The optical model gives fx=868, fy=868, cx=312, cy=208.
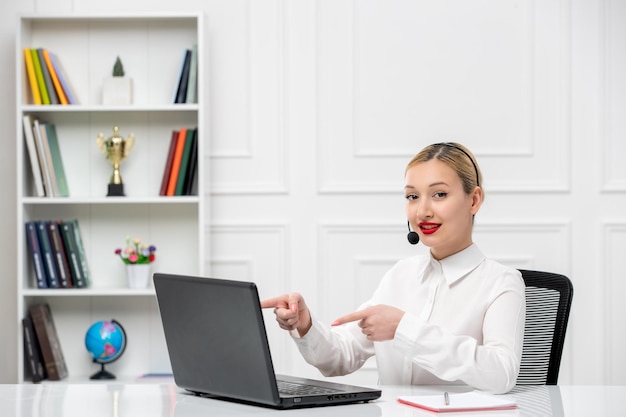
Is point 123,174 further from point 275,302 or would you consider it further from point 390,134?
point 275,302

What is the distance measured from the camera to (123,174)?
368 centimetres

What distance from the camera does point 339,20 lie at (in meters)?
3.64

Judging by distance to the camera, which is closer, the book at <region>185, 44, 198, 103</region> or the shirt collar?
the shirt collar

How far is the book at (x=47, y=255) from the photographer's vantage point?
3.52 m

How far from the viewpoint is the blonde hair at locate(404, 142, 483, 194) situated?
188cm

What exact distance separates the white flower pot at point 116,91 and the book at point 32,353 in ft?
3.11

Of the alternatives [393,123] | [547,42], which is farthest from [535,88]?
[393,123]

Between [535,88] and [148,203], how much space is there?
1700 millimetres

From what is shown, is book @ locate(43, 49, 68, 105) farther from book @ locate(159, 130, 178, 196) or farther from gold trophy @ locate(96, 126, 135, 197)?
book @ locate(159, 130, 178, 196)

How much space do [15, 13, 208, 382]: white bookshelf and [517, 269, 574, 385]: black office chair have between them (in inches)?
76.1

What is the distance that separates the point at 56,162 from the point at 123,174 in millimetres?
276

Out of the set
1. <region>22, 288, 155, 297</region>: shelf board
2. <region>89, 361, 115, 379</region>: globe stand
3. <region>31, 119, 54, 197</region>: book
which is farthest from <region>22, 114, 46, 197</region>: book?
<region>89, 361, 115, 379</region>: globe stand

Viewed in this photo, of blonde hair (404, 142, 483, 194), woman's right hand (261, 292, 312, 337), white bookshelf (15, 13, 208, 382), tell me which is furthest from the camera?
white bookshelf (15, 13, 208, 382)

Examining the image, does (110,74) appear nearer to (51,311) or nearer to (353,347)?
(51,311)
